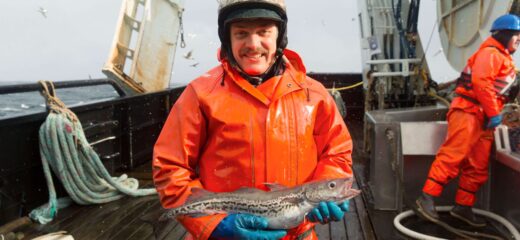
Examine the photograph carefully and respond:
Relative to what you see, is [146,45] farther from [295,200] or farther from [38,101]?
[38,101]

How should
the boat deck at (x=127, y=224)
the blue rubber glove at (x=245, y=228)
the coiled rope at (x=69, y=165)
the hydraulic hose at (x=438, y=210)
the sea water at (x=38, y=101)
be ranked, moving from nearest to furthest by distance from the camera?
the blue rubber glove at (x=245, y=228) → the hydraulic hose at (x=438, y=210) → the boat deck at (x=127, y=224) → the coiled rope at (x=69, y=165) → the sea water at (x=38, y=101)

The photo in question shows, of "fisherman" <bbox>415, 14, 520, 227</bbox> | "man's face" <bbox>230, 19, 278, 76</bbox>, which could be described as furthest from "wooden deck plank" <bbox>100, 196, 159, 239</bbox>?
"fisherman" <bbox>415, 14, 520, 227</bbox>

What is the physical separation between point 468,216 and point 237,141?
375cm

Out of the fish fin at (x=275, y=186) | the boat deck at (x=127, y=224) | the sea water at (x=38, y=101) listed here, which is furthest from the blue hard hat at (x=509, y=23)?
the sea water at (x=38, y=101)

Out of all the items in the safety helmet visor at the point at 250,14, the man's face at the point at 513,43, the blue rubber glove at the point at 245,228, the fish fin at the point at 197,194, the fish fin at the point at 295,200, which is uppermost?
the safety helmet visor at the point at 250,14

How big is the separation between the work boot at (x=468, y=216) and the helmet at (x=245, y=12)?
3.64 meters

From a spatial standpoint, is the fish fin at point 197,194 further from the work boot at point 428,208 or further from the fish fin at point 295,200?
the work boot at point 428,208

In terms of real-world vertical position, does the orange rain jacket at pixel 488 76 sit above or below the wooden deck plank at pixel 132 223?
above

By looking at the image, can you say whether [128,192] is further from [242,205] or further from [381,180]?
[242,205]

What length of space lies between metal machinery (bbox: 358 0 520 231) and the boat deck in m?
0.66

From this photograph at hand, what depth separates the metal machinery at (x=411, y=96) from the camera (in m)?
4.93

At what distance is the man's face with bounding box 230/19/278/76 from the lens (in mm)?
1901

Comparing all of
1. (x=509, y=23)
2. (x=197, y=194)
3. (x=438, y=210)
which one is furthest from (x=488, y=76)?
(x=197, y=194)

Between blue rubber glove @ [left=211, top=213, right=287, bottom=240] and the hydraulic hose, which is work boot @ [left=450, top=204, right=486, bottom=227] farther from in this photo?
blue rubber glove @ [left=211, top=213, right=287, bottom=240]
